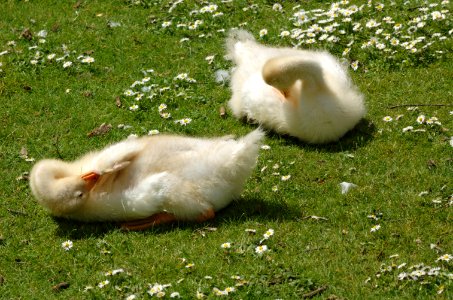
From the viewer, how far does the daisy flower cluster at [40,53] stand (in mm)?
11227

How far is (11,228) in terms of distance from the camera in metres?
7.95

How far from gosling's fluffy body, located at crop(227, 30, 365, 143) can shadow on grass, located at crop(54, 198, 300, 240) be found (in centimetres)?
141

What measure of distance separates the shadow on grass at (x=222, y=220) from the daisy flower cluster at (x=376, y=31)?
330 cm

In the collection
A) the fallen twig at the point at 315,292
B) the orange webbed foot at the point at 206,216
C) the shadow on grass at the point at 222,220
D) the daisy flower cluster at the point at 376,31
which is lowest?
the shadow on grass at the point at 222,220

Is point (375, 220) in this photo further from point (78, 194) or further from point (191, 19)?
point (191, 19)

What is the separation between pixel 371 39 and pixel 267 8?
199cm

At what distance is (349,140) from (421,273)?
9.22 feet

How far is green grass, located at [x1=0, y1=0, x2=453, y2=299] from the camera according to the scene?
22.9 feet

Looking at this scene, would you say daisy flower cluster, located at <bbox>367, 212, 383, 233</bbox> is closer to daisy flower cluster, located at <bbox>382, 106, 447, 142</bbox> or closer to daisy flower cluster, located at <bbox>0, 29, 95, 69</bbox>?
daisy flower cluster, located at <bbox>382, 106, 447, 142</bbox>

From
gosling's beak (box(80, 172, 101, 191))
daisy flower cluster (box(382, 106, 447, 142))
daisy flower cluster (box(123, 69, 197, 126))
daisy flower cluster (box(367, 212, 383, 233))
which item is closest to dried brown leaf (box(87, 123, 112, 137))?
daisy flower cluster (box(123, 69, 197, 126))

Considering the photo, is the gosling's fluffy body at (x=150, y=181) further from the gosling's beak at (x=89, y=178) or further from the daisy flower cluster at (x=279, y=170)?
the daisy flower cluster at (x=279, y=170)

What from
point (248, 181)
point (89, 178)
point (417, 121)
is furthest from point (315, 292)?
point (417, 121)

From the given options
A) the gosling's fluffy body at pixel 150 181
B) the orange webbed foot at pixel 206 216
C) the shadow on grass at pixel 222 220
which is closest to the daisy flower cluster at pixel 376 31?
the shadow on grass at pixel 222 220

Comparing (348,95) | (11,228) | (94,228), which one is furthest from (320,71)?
(11,228)
